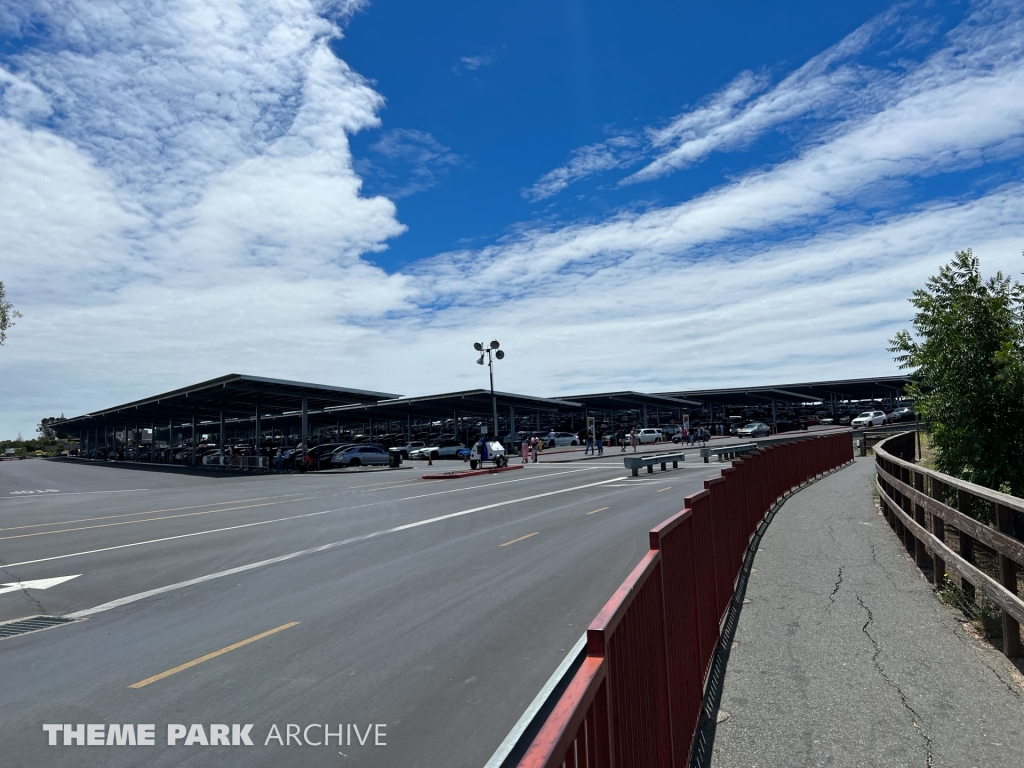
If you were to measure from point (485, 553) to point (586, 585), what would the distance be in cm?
294

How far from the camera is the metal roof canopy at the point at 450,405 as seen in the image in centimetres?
6469

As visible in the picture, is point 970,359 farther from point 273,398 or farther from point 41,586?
point 273,398

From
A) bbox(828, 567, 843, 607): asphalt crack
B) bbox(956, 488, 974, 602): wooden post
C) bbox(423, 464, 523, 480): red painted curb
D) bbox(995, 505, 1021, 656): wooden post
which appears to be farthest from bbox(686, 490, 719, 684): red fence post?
bbox(423, 464, 523, 480): red painted curb

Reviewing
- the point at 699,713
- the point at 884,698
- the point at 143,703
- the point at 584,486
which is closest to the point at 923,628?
the point at 884,698

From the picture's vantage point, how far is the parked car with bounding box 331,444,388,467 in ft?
157

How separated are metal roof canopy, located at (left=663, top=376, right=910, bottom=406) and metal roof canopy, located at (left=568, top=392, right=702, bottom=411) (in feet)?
9.80

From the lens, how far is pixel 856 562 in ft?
31.4

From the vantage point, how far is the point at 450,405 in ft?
239

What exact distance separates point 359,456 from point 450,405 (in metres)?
24.5

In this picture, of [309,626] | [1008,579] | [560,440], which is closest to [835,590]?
[1008,579]

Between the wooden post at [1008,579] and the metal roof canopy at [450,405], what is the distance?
175 ft

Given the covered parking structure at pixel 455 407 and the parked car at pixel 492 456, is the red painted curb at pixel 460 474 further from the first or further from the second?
the covered parking structure at pixel 455 407

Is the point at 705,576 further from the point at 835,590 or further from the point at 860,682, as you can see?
the point at 835,590

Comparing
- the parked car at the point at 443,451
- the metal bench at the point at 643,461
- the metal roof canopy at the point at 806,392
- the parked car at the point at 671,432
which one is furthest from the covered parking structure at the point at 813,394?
the metal bench at the point at 643,461
